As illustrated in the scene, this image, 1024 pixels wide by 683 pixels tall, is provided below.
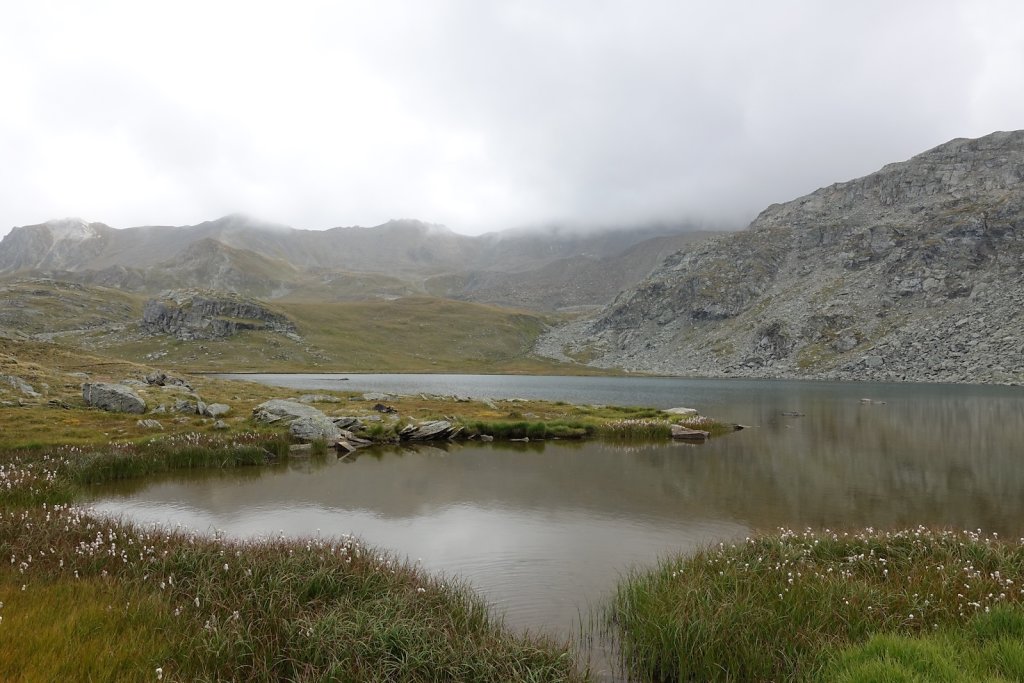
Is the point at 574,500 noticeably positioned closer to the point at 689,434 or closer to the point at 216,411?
the point at 689,434

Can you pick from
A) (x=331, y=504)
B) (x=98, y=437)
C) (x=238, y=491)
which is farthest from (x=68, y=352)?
(x=331, y=504)

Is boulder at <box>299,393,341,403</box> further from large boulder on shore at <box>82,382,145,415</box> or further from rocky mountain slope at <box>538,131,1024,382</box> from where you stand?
rocky mountain slope at <box>538,131,1024,382</box>

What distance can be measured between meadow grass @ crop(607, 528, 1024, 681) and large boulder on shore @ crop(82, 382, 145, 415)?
134ft

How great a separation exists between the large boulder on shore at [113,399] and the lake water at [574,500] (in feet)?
56.8

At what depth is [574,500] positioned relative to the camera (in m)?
23.3

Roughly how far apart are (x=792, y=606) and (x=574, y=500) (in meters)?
13.5

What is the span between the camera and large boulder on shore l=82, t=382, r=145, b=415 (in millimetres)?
40191

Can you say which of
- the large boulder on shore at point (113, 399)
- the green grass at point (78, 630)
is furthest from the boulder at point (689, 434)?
the large boulder on shore at point (113, 399)

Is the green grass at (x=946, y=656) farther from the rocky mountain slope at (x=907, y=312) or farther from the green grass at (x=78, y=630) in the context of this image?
the rocky mountain slope at (x=907, y=312)

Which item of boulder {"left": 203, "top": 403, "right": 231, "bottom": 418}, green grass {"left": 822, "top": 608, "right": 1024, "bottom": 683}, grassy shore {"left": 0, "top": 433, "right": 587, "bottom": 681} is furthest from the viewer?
boulder {"left": 203, "top": 403, "right": 231, "bottom": 418}

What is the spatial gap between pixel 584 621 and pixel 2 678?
30.6ft

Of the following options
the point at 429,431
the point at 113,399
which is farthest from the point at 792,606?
the point at 113,399

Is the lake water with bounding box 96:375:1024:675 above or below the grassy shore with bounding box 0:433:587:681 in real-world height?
below

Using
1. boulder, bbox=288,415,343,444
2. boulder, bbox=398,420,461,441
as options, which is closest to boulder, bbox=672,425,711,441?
boulder, bbox=398,420,461,441
